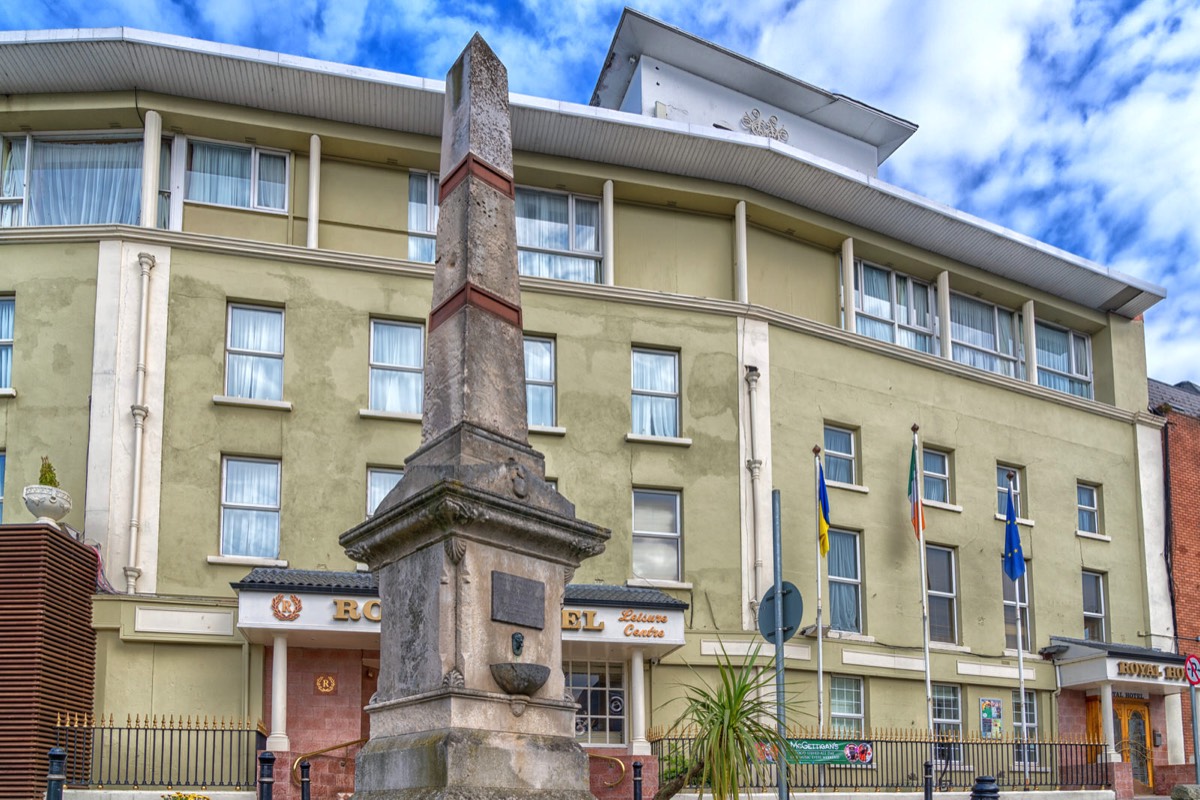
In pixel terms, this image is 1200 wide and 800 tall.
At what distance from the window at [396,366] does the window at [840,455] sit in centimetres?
899

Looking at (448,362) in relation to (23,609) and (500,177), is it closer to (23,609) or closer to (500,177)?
(500,177)

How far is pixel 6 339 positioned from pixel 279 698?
8.38m

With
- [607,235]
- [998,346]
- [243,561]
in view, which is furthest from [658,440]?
[998,346]

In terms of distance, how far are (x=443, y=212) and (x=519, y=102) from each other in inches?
566

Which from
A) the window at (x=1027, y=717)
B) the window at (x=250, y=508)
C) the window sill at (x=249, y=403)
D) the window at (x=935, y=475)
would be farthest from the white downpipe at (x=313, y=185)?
the window at (x=1027, y=717)

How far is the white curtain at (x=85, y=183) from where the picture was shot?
25.5 metres

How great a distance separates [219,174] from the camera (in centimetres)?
2611

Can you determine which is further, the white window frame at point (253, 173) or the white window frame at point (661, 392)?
the white window frame at point (661, 392)

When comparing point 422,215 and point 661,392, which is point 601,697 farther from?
point 422,215

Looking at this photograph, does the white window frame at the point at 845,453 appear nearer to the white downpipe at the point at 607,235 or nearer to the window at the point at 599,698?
the white downpipe at the point at 607,235

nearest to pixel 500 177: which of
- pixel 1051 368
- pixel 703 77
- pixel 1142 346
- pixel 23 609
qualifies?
pixel 23 609

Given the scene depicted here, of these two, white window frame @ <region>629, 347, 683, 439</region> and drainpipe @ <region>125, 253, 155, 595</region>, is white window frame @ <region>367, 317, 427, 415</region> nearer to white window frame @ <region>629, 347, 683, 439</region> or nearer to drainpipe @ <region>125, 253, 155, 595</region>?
drainpipe @ <region>125, 253, 155, 595</region>

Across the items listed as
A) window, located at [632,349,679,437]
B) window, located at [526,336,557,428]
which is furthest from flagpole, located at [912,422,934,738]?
window, located at [526,336,557,428]

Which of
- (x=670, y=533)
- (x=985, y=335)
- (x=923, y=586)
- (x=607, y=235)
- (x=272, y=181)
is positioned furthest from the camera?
(x=985, y=335)
